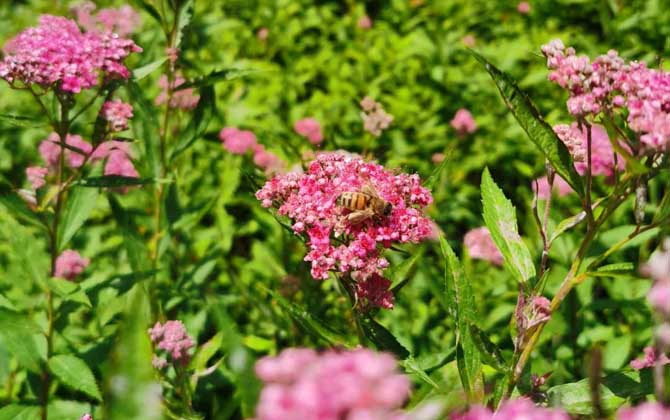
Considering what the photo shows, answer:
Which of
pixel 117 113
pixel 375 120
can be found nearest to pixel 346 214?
pixel 117 113

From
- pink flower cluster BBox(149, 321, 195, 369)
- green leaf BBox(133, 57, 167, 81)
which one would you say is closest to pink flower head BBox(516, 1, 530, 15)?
green leaf BBox(133, 57, 167, 81)

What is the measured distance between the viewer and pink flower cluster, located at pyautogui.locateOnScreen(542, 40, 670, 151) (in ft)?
5.08

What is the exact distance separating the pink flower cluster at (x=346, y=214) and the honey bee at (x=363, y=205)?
0.02 meters

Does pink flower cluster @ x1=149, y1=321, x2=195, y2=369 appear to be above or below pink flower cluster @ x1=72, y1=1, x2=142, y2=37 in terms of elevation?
below

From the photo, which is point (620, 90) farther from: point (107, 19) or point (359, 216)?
point (107, 19)

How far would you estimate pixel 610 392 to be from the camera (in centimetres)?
176

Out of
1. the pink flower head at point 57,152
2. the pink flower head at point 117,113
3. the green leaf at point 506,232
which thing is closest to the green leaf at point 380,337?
the green leaf at point 506,232

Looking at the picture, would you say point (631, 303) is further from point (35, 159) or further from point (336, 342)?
point (35, 159)

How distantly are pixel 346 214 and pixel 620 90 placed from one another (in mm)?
815

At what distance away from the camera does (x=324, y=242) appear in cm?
186

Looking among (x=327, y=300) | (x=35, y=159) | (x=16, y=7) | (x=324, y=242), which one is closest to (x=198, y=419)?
(x=324, y=242)

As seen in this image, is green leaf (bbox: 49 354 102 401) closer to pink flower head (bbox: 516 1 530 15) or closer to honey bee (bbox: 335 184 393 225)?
honey bee (bbox: 335 184 393 225)

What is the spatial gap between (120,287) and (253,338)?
0.79 metres

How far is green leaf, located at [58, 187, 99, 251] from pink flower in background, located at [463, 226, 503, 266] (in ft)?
6.15
